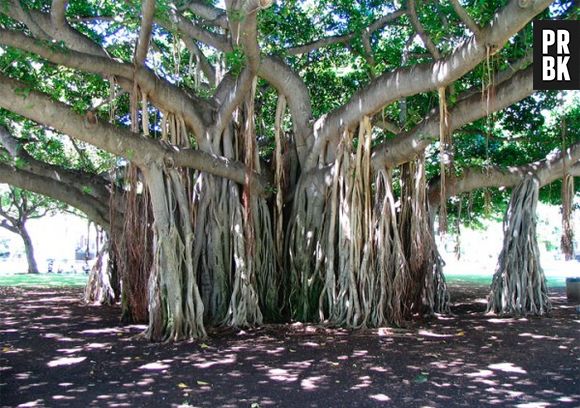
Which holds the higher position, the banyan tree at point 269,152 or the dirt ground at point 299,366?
the banyan tree at point 269,152

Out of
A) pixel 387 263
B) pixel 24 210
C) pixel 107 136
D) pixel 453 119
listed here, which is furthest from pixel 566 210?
pixel 24 210

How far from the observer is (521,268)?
8.05 m

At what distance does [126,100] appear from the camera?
916 cm

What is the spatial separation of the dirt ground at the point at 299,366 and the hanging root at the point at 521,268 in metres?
0.78

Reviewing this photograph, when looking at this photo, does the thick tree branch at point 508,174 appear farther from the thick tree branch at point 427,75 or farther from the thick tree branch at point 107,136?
the thick tree branch at point 107,136

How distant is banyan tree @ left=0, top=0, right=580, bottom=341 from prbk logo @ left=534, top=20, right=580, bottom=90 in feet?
0.66

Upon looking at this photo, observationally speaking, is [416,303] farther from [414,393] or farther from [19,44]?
[19,44]

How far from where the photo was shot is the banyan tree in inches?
231

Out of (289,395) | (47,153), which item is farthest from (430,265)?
(47,153)

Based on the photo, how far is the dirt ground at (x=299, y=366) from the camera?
3768 mm

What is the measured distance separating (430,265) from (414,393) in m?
4.29

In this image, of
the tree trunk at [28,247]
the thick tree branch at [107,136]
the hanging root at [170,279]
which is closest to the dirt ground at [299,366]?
the hanging root at [170,279]

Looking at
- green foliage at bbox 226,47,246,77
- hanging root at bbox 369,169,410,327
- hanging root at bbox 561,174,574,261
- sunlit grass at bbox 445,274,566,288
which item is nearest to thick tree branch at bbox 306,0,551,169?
hanging root at bbox 369,169,410,327

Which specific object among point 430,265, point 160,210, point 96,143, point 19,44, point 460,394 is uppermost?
point 19,44
